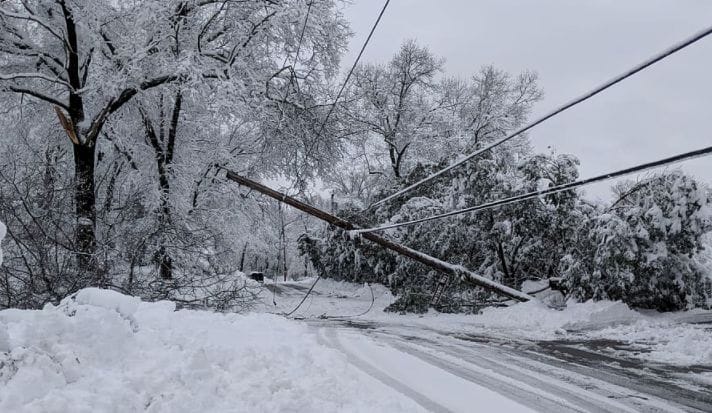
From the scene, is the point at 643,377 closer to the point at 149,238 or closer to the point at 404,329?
the point at 404,329

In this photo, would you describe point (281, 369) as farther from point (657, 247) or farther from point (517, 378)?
point (657, 247)

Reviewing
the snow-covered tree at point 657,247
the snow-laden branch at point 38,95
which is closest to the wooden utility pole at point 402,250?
the snow-covered tree at point 657,247

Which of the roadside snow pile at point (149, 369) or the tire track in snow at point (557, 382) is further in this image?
the tire track in snow at point (557, 382)

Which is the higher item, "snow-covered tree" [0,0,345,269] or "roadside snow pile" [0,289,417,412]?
"snow-covered tree" [0,0,345,269]

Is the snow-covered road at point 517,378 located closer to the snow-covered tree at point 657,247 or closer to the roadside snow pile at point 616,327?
the roadside snow pile at point 616,327

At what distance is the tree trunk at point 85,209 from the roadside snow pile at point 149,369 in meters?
4.27

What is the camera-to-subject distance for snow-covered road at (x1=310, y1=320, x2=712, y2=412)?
520cm

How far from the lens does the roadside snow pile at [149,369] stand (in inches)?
130

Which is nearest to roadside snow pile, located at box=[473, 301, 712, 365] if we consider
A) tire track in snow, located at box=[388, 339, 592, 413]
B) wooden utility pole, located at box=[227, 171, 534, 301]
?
wooden utility pole, located at box=[227, 171, 534, 301]

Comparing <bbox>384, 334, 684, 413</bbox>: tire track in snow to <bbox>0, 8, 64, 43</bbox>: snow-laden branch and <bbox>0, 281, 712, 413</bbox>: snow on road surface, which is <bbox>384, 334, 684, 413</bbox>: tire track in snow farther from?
<bbox>0, 8, 64, 43</bbox>: snow-laden branch

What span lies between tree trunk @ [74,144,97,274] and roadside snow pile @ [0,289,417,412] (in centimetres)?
427

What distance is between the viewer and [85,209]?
415 inches

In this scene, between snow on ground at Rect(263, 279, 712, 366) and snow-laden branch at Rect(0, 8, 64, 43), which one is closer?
snow on ground at Rect(263, 279, 712, 366)

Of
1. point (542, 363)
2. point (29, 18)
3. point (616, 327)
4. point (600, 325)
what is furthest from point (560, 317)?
point (29, 18)
